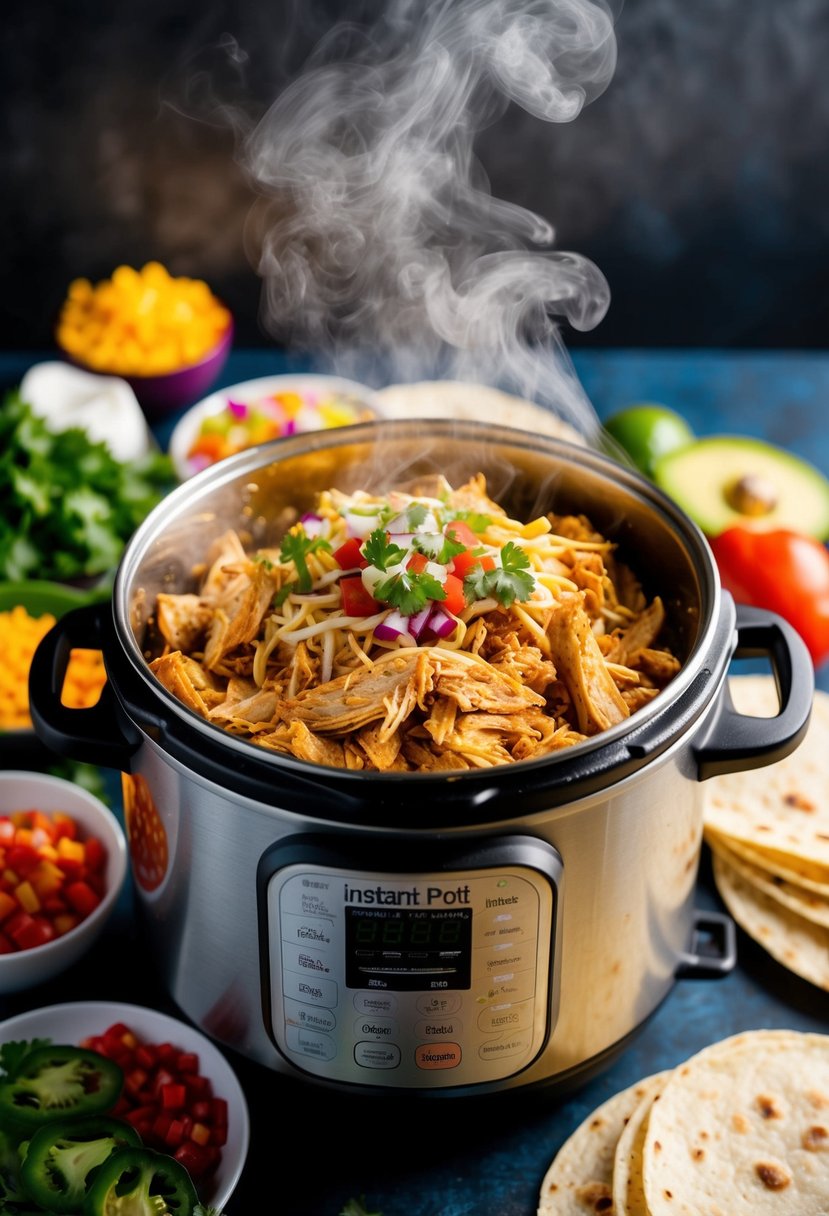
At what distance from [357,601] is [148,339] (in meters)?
2.16

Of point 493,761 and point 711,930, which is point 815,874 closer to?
point 711,930

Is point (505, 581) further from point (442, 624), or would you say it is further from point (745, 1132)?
point (745, 1132)

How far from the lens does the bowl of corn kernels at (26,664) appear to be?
248 cm

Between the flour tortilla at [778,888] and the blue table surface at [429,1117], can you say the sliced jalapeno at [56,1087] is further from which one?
the flour tortilla at [778,888]

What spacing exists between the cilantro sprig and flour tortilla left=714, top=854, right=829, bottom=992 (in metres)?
0.83

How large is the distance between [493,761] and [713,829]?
33.1 inches

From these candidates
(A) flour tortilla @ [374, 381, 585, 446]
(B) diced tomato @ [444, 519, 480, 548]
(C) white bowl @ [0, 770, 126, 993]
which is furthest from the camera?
(A) flour tortilla @ [374, 381, 585, 446]

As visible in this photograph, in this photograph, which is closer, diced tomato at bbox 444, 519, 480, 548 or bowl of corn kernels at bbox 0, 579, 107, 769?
diced tomato at bbox 444, 519, 480, 548

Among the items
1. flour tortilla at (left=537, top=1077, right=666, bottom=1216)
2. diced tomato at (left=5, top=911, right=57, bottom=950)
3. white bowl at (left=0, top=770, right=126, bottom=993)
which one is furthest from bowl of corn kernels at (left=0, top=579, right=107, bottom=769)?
flour tortilla at (left=537, top=1077, right=666, bottom=1216)

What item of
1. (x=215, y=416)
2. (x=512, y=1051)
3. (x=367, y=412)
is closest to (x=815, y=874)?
(x=512, y=1051)

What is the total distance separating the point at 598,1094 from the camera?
199 centimetres

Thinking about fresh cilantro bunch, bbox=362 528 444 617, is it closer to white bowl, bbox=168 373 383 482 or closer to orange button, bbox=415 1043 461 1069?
orange button, bbox=415 1043 461 1069

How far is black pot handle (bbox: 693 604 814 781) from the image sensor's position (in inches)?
67.0

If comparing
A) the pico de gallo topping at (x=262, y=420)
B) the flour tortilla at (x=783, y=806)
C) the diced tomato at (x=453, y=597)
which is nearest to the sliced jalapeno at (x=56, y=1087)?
the diced tomato at (x=453, y=597)
